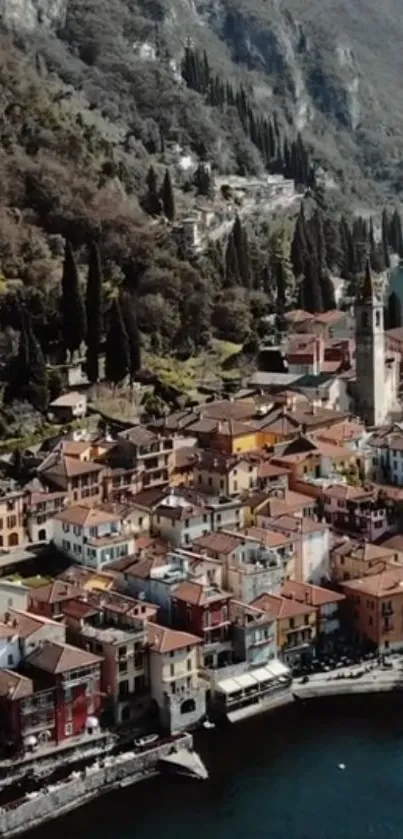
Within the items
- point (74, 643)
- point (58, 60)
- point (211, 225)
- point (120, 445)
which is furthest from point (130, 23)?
point (74, 643)

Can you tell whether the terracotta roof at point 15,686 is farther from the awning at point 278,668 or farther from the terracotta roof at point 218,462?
the terracotta roof at point 218,462

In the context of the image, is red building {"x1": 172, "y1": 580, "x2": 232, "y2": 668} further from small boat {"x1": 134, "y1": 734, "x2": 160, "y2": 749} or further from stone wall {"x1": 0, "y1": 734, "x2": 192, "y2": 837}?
stone wall {"x1": 0, "y1": 734, "x2": 192, "y2": 837}

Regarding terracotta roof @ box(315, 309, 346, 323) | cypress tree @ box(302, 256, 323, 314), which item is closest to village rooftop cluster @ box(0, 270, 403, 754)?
terracotta roof @ box(315, 309, 346, 323)

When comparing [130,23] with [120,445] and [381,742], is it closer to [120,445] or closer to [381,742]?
[120,445]

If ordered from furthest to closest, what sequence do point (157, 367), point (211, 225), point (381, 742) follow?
point (211, 225) < point (157, 367) < point (381, 742)

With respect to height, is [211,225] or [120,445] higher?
[211,225]

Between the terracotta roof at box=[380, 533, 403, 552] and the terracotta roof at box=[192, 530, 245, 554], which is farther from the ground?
the terracotta roof at box=[192, 530, 245, 554]
